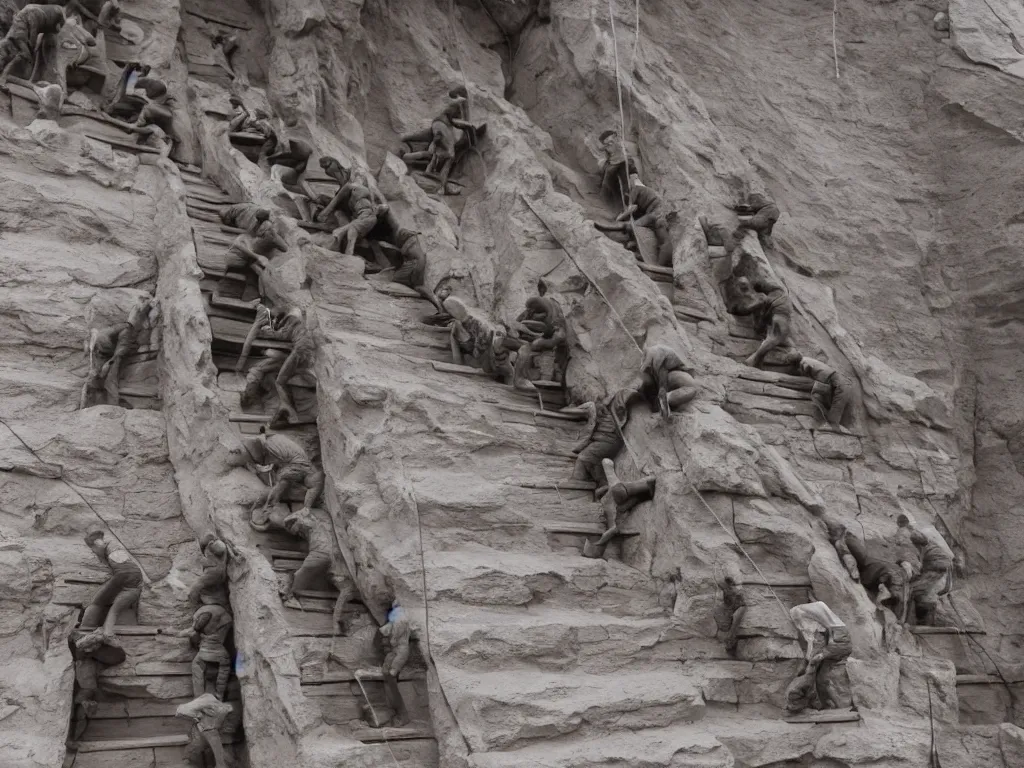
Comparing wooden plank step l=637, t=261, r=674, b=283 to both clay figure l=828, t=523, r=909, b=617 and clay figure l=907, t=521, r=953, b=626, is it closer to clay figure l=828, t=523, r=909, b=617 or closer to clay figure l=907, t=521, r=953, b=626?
clay figure l=828, t=523, r=909, b=617

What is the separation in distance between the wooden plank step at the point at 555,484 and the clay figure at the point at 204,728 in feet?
10.8

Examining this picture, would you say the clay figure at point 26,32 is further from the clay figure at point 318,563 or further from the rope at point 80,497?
the clay figure at point 318,563

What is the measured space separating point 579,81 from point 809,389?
677 cm

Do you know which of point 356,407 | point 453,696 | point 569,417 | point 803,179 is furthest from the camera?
point 803,179

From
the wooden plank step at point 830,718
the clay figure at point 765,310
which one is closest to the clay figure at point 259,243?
the clay figure at point 765,310

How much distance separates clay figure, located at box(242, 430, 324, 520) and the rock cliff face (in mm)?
198

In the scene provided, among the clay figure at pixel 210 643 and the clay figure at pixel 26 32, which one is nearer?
the clay figure at pixel 210 643

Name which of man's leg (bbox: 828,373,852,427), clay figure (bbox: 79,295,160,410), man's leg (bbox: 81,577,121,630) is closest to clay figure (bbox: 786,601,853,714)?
man's leg (bbox: 828,373,852,427)

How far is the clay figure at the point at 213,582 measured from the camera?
865cm

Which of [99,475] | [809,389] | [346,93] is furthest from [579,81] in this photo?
[99,475]

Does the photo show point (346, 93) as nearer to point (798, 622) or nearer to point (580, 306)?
point (580, 306)

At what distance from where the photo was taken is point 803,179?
49.8 ft

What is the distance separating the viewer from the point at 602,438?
1045cm

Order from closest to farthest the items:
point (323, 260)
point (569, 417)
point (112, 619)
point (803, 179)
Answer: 1. point (112, 619)
2. point (569, 417)
3. point (323, 260)
4. point (803, 179)
